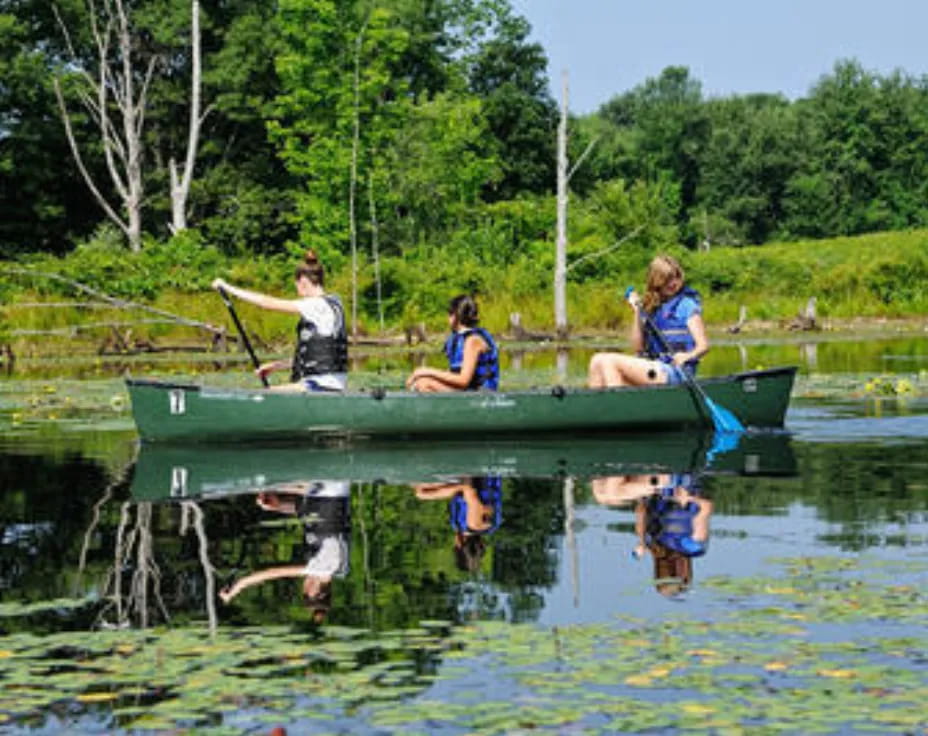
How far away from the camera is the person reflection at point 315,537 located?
8117 millimetres

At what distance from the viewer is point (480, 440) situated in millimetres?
15883

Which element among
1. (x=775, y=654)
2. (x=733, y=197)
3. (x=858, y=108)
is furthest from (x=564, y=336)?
(x=733, y=197)

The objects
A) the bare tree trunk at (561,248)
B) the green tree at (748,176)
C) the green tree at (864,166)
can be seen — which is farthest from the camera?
the green tree at (748,176)

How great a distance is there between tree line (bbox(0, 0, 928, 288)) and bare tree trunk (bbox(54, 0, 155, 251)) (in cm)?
13

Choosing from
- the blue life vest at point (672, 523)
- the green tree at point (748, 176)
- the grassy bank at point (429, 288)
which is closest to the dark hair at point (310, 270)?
the blue life vest at point (672, 523)

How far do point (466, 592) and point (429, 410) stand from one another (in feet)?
24.8

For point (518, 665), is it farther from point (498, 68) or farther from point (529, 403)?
point (498, 68)

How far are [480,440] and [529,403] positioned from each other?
590 millimetres

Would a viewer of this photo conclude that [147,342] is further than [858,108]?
No

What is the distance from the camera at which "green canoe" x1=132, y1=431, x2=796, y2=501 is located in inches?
523

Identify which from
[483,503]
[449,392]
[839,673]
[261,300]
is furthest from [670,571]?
[449,392]

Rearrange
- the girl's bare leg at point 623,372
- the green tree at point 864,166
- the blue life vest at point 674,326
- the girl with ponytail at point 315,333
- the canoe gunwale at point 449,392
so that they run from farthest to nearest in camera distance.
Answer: the green tree at point 864,166 → the girl's bare leg at point 623,372 → the canoe gunwale at point 449,392 → the blue life vest at point 674,326 → the girl with ponytail at point 315,333

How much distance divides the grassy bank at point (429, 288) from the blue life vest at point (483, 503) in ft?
60.5

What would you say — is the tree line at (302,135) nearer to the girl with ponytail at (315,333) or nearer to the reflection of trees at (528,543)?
the girl with ponytail at (315,333)
